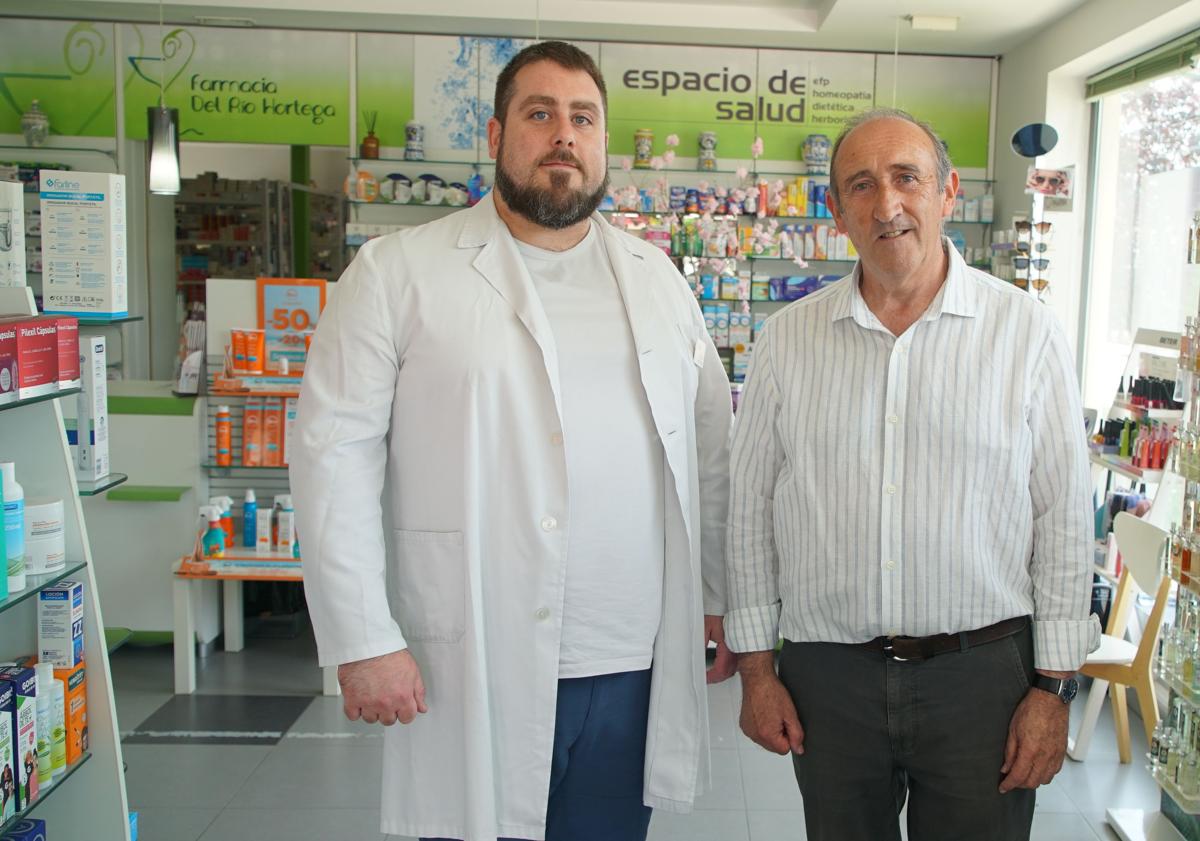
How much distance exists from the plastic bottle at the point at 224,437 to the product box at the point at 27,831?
7.22 ft

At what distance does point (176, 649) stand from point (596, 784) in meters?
3.06

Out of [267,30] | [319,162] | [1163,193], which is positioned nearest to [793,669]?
[1163,193]

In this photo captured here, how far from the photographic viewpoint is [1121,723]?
397 centimetres

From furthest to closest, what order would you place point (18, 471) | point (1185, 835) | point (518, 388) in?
point (1185, 835) → point (18, 471) → point (518, 388)

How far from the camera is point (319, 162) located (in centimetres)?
879

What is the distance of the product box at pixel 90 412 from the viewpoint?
111 inches

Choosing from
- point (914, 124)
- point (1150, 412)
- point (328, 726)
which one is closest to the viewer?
point (914, 124)

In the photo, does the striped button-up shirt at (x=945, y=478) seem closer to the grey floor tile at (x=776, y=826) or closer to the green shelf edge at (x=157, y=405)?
the grey floor tile at (x=776, y=826)

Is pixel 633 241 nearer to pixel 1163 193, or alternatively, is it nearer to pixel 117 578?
pixel 117 578

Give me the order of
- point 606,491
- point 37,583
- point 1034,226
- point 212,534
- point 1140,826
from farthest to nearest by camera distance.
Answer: point 1034,226 < point 212,534 < point 1140,826 < point 37,583 < point 606,491

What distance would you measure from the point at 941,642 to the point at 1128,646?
2.53 meters

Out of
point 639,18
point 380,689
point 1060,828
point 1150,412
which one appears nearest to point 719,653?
point 380,689

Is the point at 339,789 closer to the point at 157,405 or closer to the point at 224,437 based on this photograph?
the point at 224,437

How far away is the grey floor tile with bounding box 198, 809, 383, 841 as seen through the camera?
330 centimetres
